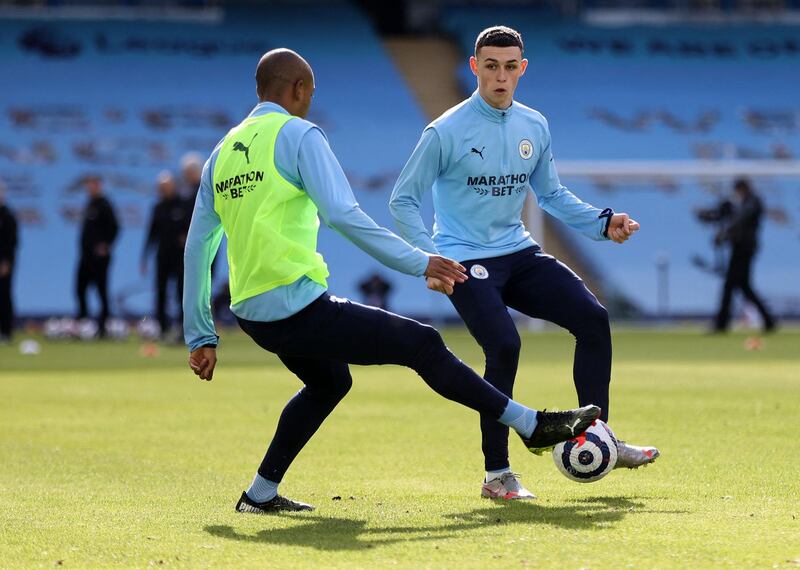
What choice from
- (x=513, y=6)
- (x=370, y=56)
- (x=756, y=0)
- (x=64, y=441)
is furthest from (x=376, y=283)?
(x=64, y=441)

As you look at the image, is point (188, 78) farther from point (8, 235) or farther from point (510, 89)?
point (510, 89)

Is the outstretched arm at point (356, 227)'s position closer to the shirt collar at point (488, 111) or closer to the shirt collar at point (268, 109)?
the shirt collar at point (268, 109)

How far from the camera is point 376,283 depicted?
1101 inches

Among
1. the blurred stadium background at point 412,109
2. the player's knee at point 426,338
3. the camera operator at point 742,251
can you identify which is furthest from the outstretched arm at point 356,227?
the blurred stadium background at point 412,109

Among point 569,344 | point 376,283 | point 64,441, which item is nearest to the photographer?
point 64,441

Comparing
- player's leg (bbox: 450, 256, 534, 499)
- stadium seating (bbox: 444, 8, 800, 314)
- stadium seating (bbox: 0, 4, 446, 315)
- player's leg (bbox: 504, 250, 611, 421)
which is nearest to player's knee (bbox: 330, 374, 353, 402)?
player's leg (bbox: 450, 256, 534, 499)

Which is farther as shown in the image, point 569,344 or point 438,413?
point 569,344

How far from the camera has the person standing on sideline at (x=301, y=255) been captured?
6.10m

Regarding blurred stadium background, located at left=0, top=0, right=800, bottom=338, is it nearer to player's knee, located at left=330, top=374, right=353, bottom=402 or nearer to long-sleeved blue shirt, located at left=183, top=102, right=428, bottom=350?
player's knee, located at left=330, top=374, right=353, bottom=402

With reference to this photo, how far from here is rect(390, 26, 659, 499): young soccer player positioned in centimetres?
729

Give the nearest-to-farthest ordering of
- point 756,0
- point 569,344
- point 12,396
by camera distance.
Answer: point 12,396 → point 569,344 → point 756,0

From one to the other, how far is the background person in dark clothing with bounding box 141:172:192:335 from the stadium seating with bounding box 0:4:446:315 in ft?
23.3

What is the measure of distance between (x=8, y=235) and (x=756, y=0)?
67.6ft

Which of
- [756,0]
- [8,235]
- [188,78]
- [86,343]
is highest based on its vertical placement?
[756,0]
